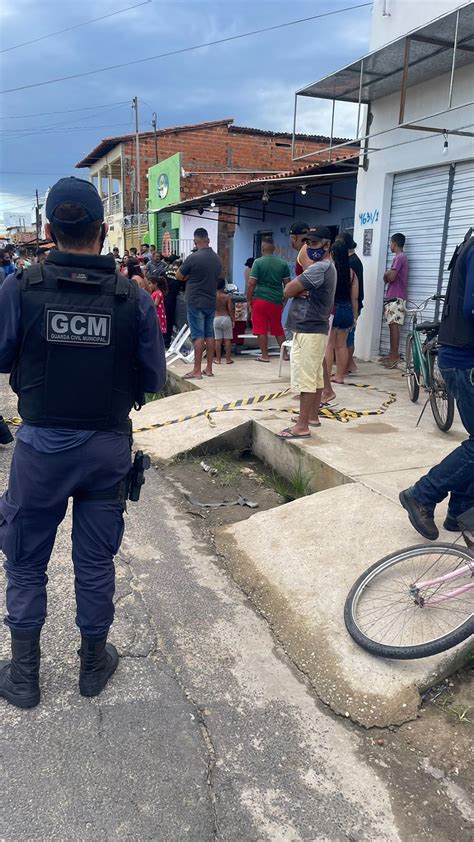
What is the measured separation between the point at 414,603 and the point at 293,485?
7.48ft

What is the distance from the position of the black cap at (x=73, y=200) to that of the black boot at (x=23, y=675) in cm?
165

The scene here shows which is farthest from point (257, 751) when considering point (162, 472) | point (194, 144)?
point (194, 144)

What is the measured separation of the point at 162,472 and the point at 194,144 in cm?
2252

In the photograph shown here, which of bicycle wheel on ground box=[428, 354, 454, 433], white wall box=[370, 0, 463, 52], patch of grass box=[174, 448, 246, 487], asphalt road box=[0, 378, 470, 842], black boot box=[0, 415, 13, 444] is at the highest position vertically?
white wall box=[370, 0, 463, 52]

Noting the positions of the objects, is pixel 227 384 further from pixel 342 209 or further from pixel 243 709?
pixel 342 209

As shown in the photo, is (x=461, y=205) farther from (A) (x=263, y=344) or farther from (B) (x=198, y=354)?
(B) (x=198, y=354)

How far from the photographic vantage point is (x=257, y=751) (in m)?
2.38

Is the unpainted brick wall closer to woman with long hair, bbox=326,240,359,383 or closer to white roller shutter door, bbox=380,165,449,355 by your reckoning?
white roller shutter door, bbox=380,165,449,355

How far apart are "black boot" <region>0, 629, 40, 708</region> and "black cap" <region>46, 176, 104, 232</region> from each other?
1649 millimetres

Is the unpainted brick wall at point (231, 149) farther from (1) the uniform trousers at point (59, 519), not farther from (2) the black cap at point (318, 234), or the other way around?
(1) the uniform trousers at point (59, 519)

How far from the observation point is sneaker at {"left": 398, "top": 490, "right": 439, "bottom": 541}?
3500 mm

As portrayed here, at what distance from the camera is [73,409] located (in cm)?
240

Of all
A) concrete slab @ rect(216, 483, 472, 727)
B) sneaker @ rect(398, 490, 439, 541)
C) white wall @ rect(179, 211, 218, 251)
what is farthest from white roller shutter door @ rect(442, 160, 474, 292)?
white wall @ rect(179, 211, 218, 251)

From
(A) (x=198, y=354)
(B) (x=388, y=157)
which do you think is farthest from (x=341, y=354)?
(B) (x=388, y=157)
